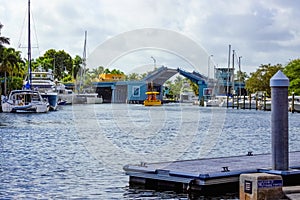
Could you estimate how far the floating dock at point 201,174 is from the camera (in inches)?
675

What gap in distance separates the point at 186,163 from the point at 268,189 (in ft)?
22.0

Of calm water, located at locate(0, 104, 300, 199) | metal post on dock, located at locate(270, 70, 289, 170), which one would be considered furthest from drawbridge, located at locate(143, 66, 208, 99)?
metal post on dock, located at locate(270, 70, 289, 170)

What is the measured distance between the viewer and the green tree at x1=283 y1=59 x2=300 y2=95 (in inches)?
4250

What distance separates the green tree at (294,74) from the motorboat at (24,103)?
44323 millimetres

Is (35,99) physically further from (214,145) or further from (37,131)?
(214,145)

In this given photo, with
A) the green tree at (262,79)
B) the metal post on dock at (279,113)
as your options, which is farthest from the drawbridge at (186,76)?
the metal post on dock at (279,113)

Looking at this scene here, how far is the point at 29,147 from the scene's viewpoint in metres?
34.5

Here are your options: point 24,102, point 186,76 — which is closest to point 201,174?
point 24,102

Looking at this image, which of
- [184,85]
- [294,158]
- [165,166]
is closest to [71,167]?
[165,166]

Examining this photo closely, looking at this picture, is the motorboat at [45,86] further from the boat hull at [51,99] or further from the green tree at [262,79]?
the green tree at [262,79]

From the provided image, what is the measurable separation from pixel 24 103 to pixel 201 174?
6599 cm

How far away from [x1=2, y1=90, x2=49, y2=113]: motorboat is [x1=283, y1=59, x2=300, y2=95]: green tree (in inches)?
1745

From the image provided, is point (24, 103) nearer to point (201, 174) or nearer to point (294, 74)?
point (294, 74)

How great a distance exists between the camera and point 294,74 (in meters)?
110
